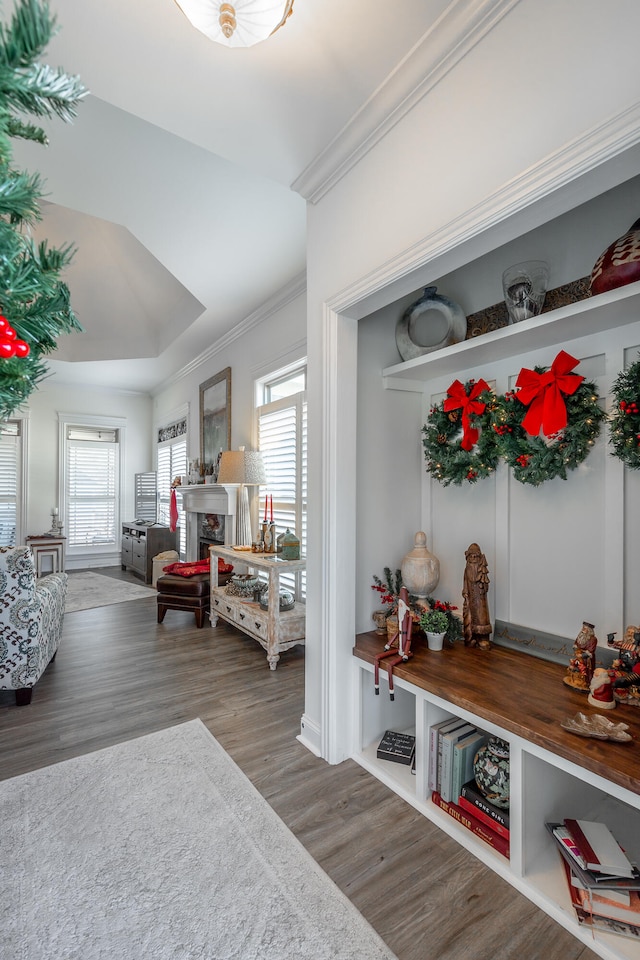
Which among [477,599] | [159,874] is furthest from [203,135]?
[159,874]

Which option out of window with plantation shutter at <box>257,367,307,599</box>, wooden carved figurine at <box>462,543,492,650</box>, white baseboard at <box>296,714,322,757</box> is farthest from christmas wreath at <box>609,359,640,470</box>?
window with plantation shutter at <box>257,367,307,599</box>

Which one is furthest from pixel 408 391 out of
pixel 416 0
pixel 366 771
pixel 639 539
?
pixel 366 771

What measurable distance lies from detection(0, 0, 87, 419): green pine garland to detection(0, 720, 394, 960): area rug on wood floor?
1.56 meters

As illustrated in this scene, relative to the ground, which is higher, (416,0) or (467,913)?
(416,0)

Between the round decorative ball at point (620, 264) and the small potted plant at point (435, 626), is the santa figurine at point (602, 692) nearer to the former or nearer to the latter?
the small potted plant at point (435, 626)

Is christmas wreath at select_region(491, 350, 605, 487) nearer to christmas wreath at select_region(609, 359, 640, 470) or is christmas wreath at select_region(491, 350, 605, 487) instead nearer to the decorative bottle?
christmas wreath at select_region(609, 359, 640, 470)

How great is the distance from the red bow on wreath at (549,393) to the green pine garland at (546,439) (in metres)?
0.06

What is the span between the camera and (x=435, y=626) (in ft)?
6.79

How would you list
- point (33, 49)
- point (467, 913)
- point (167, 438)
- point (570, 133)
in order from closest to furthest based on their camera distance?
1. point (33, 49)
2. point (570, 133)
3. point (467, 913)
4. point (167, 438)

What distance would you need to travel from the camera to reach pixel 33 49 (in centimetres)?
57

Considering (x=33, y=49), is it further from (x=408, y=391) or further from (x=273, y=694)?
(x=273, y=694)

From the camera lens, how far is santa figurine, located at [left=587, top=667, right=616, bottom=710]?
151 centimetres

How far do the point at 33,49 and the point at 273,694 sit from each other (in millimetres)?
2976

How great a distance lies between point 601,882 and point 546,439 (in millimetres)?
1472
